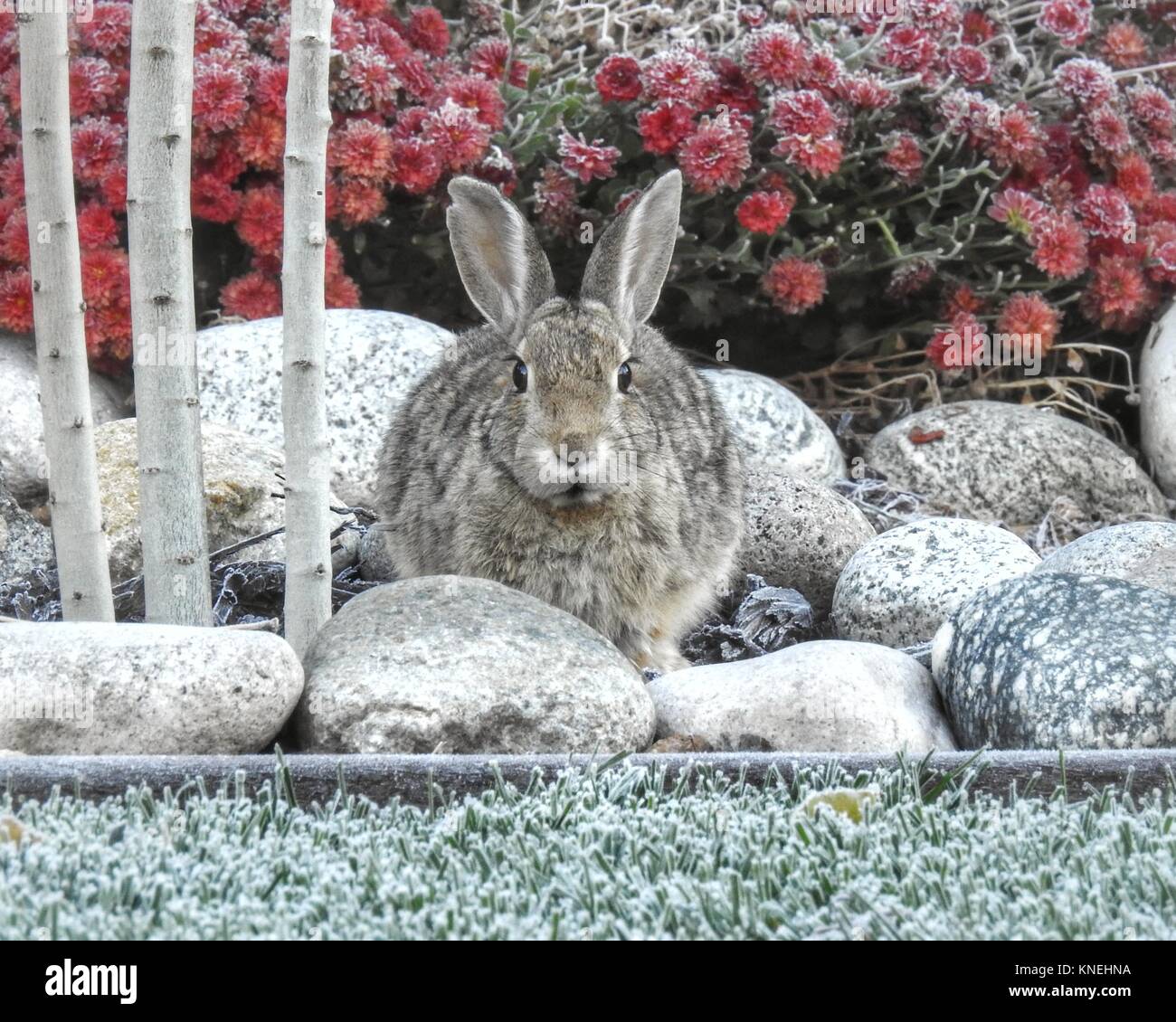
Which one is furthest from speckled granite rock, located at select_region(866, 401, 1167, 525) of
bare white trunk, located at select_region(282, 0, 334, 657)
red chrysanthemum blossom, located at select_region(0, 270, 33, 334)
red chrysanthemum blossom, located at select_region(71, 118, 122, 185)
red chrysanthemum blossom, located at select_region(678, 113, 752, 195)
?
red chrysanthemum blossom, located at select_region(0, 270, 33, 334)

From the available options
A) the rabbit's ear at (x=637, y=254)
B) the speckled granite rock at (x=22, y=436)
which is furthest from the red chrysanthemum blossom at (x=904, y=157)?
the speckled granite rock at (x=22, y=436)

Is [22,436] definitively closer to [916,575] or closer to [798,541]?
[798,541]

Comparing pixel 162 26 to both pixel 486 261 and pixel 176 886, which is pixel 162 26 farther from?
pixel 176 886

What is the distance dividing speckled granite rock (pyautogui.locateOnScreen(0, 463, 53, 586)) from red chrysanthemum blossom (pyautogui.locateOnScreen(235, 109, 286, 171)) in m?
1.73

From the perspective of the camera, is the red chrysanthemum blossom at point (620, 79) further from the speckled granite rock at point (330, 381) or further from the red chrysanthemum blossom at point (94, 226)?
the red chrysanthemum blossom at point (94, 226)

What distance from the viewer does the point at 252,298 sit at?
611 cm

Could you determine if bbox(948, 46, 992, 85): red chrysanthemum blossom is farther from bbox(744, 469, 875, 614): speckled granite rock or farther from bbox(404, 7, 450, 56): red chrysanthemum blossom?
bbox(744, 469, 875, 614): speckled granite rock

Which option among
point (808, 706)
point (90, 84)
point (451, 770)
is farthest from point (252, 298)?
point (451, 770)

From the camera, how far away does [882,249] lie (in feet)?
21.7

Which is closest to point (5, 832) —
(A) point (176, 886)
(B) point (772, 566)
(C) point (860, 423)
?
(A) point (176, 886)

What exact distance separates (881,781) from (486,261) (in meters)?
2.19

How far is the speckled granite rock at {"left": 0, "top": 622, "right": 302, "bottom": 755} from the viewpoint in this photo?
3041 mm

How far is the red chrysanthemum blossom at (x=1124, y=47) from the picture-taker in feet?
23.0
